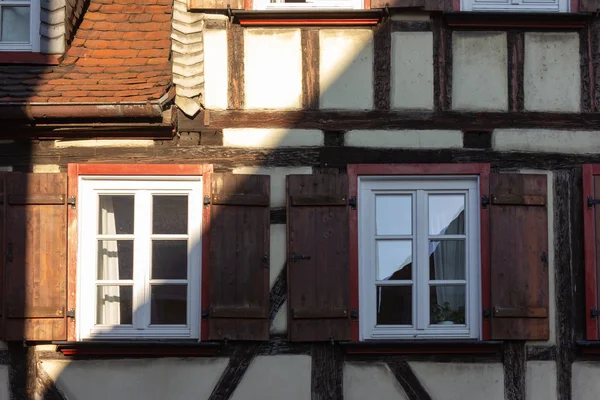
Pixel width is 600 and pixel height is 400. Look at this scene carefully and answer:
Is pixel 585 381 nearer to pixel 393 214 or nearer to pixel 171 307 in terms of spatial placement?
pixel 393 214

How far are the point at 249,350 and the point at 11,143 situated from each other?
2378 mm

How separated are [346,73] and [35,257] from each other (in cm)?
267

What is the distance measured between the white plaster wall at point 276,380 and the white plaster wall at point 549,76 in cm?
259

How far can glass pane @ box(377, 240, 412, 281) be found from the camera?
7.89 meters

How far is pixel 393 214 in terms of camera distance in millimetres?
7938

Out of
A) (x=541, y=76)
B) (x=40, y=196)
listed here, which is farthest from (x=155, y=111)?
(x=541, y=76)

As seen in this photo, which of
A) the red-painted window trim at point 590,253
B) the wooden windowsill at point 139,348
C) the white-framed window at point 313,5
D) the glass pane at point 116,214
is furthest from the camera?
the white-framed window at point 313,5

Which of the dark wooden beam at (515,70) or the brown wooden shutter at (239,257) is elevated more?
the dark wooden beam at (515,70)

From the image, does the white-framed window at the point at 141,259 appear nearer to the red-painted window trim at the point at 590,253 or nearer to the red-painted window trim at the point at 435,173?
the red-painted window trim at the point at 435,173

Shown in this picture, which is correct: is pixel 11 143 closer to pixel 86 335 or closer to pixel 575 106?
pixel 86 335

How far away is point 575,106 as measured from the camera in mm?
7965

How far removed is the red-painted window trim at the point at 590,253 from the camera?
7.73 meters

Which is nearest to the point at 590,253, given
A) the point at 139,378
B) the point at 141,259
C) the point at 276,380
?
the point at 276,380

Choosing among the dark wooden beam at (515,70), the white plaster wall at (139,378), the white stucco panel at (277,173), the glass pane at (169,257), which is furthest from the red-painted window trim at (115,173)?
the dark wooden beam at (515,70)
